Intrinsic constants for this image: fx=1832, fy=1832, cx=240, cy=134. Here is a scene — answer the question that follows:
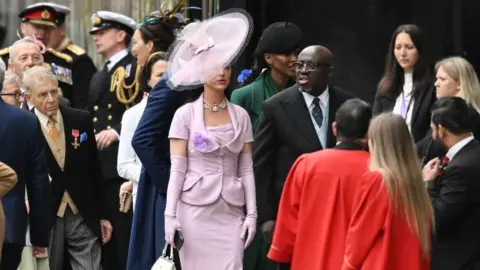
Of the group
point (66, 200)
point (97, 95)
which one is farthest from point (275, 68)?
point (97, 95)

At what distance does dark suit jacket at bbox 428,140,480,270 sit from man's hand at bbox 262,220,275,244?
115 centimetres

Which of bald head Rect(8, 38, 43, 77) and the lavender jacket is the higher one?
bald head Rect(8, 38, 43, 77)

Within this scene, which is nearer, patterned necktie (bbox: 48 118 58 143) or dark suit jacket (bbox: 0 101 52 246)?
dark suit jacket (bbox: 0 101 52 246)

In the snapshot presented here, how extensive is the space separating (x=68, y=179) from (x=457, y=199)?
10.2 feet

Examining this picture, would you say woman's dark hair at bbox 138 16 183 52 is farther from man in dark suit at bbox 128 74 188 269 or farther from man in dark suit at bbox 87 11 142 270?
man in dark suit at bbox 128 74 188 269

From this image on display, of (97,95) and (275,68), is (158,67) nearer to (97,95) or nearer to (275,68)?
(275,68)

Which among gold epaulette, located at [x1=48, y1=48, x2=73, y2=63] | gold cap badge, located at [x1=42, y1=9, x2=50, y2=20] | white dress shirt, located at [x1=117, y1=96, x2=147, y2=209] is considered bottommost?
white dress shirt, located at [x1=117, y1=96, x2=147, y2=209]

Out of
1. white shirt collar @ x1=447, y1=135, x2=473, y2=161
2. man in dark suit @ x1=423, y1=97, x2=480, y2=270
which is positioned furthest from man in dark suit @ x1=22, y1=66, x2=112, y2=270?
white shirt collar @ x1=447, y1=135, x2=473, y2=161

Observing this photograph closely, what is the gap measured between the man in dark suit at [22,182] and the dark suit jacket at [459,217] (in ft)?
8.08

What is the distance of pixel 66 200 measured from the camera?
12.9 m

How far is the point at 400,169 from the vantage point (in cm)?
1030

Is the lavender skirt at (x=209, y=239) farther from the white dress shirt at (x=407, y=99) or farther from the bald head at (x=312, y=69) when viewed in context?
the white dress shirt at (x=407, y=99)

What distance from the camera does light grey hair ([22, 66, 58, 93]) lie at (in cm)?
1291

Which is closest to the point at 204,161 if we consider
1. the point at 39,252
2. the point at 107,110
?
the point at 39,252
